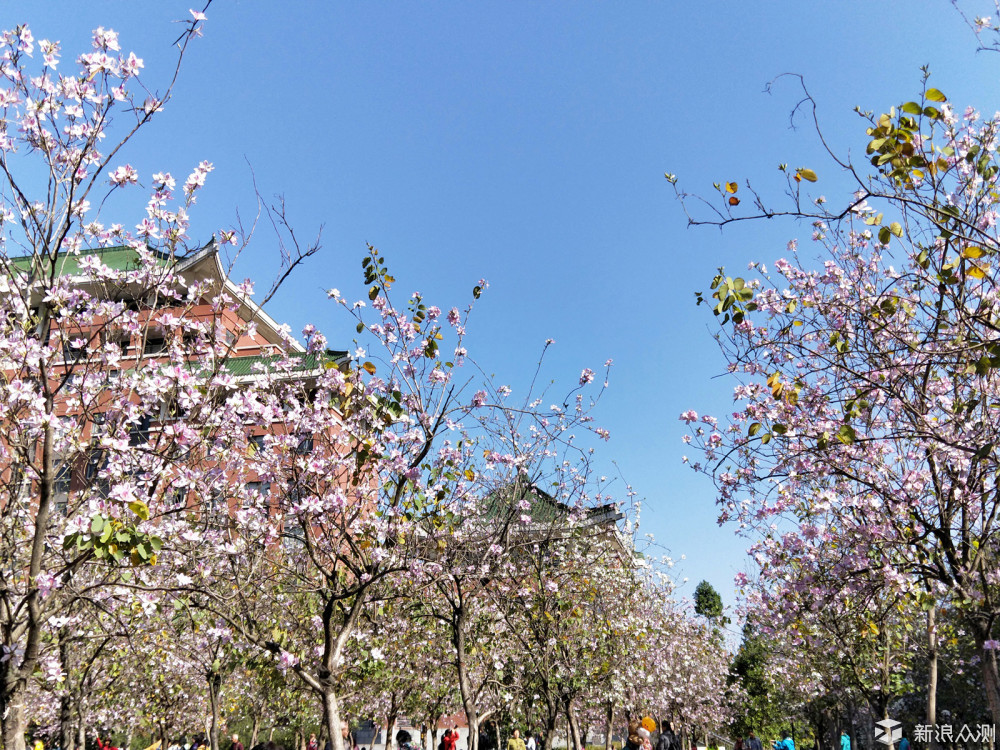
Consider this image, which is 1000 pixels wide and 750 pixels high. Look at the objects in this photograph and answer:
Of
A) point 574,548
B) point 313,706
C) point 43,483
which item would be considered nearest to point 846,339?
point 43,483

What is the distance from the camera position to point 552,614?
12.4 metres

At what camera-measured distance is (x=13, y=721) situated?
5102 millimetres

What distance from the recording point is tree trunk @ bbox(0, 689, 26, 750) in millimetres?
5059

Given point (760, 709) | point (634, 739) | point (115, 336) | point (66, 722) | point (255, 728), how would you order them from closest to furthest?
1. point (115, 336)
2. point (634, 739)
3. point (66, 722)
4. point (255, 728)
5. point (760, 709)

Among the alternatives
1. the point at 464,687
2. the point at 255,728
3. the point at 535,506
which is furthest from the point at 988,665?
the point at 255,728

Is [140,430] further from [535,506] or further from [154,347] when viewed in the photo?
[154,347]

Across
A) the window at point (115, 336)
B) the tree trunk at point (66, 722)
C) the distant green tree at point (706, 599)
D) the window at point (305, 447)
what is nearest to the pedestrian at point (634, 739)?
the window at point (305, 447)

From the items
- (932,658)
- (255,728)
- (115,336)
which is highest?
(115,336)

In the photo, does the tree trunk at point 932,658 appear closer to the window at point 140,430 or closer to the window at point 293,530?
the window at point 293,530

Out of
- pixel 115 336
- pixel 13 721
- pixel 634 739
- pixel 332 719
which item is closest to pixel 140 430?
pixel 115 336

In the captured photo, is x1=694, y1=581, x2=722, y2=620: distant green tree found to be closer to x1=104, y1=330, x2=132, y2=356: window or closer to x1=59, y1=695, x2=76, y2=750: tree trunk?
x1=59, y1=695, x2=76, y2=750: tree trunk

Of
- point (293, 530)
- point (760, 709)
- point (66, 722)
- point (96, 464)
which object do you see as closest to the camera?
point (96, 464)

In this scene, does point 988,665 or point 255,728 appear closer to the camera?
point 988,665

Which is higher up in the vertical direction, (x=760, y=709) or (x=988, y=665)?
(x=988, y=665)
